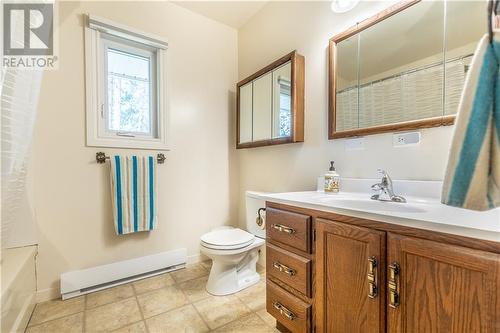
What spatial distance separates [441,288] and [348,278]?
0.97 ft

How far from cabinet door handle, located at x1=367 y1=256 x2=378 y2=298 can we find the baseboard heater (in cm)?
170

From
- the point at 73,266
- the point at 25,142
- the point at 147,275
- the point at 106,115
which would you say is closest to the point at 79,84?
the point at 106,115

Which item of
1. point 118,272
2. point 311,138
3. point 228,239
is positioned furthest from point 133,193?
point 311,138

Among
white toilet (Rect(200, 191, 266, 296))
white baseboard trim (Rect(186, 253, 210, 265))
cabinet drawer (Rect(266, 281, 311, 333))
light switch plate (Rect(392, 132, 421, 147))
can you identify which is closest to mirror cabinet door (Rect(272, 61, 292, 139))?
white toilet (Rect(200, 191, 266, 296))

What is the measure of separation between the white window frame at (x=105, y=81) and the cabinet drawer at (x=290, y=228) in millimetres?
1267

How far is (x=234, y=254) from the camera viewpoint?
1.62 metres

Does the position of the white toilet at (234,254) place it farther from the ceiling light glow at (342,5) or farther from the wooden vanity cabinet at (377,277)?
the ceiling light glow at (342,5)

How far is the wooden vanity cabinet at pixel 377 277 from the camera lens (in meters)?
0.59

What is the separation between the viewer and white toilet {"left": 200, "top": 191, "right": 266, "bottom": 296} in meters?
1.62

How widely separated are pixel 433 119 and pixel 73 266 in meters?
2.44

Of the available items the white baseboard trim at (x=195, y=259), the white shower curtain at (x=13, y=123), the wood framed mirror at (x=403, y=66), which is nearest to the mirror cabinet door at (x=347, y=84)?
the wood framed mirror at (x=403, y=66)

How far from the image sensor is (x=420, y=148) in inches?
43.4

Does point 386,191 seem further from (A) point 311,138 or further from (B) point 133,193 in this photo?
(B) point 133,193

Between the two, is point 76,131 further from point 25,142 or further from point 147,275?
point 147,275
